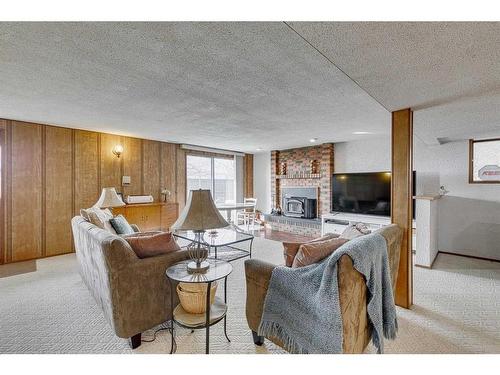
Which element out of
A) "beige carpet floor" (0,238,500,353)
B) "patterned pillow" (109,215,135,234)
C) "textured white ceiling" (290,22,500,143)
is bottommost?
"beige carpet floor" (0,238,500,353)

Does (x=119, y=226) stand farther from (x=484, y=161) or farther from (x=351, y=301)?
(x=484, y=161)

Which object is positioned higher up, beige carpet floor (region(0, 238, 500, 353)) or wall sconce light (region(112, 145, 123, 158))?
wall sconce light (region(112, 145, 123, 158))

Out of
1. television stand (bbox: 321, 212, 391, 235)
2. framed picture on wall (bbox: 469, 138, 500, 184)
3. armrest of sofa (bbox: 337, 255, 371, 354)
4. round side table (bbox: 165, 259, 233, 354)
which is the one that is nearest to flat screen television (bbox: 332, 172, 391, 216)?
television stand (bbox: 321, 212, 391, 235)

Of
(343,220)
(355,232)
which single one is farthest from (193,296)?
(343,220)

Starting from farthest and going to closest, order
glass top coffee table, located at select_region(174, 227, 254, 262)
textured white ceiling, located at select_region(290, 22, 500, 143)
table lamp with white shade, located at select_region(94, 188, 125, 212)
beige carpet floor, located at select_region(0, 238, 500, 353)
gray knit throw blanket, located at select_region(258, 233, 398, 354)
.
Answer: table lamp with white shade, located at select_region(94, 188, 125, 212) → glass top coffee table, located at select_region(174, 227, 254, 262) → beige carpet floor, located at select_region(0, 238, 500, 353) → gray knit throw blanket, located at select_region(258, 233, 398, 354) → textured white ceiling, located at select_region(290, 22, 500, 143)

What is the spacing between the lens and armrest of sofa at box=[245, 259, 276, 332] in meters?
1.81

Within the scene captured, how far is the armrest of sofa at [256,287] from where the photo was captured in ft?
5.93

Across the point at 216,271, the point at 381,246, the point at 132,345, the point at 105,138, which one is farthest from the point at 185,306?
the point at 105,138

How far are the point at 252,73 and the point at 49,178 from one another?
396 cm

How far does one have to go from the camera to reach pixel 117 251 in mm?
1804

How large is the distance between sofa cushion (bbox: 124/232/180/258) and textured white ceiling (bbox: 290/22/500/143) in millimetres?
1808

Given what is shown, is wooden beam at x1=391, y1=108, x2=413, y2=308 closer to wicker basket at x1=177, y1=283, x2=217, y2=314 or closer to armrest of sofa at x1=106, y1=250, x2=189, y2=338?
wicker basket at x1=177, y1=283, x2=217, y2=314

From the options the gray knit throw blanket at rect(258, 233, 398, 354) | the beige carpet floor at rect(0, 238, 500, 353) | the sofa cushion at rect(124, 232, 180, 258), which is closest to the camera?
the gray knit throw blanket at rect(258, 233, 398, 354)

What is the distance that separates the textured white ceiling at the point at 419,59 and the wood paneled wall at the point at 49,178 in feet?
14.8
